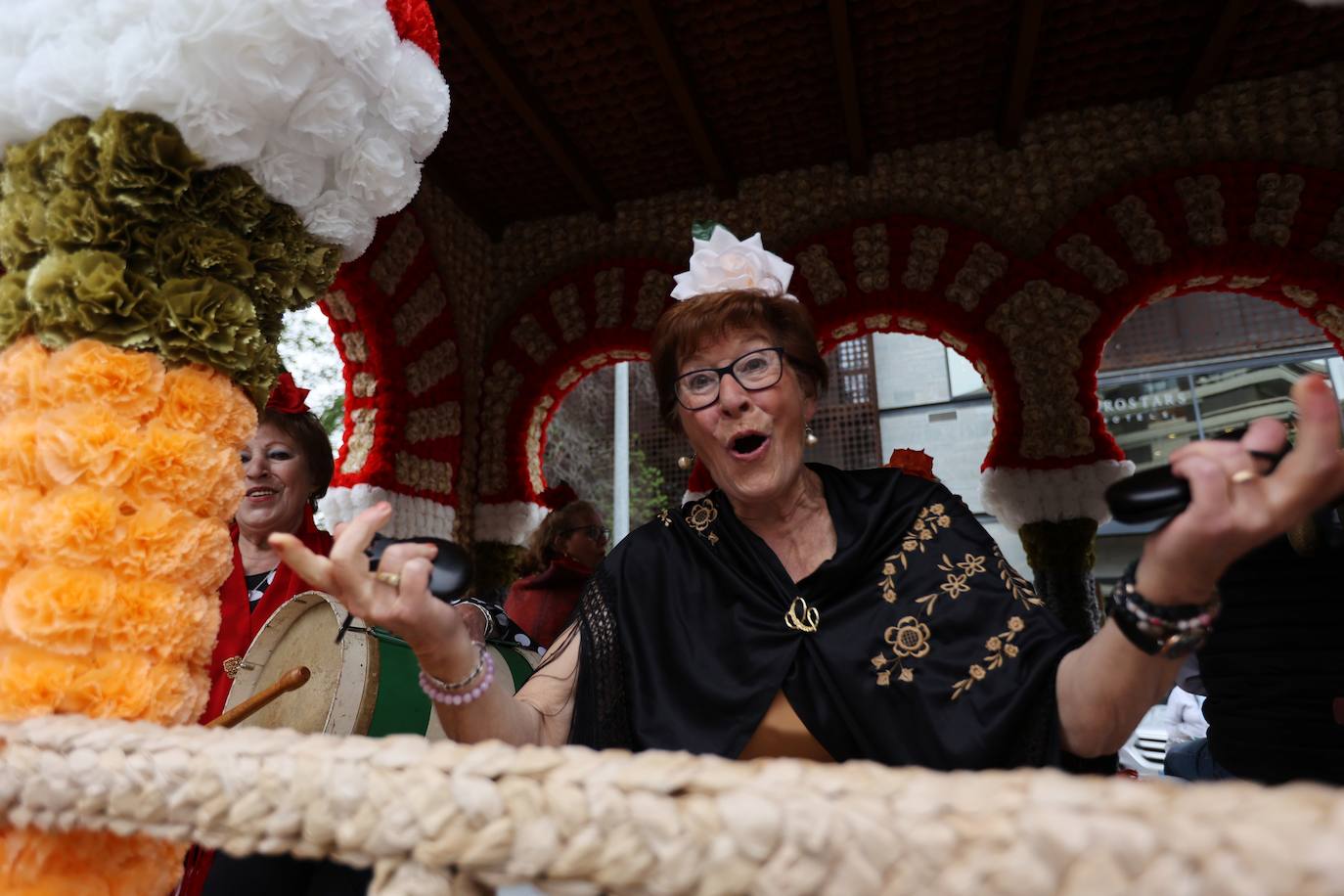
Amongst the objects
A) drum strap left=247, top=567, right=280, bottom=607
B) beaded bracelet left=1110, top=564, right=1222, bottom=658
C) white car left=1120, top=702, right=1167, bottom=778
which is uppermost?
drum strap left=247, top=567, right=280, bottom=607

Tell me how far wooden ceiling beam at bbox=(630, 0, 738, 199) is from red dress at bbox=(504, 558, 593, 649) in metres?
2.63

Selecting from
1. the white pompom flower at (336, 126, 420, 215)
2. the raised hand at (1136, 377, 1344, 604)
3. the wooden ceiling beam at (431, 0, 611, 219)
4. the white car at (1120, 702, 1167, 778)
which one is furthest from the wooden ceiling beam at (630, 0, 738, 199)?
the white car at (1120, 702, 1167, 778)

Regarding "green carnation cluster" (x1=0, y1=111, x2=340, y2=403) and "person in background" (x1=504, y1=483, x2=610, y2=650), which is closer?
"green carnation cluster" (x1=0, y1=111, x2=340, y2=403)

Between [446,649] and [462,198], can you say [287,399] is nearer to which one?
[446,649]

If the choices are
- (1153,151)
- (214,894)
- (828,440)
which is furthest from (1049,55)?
(828,440)

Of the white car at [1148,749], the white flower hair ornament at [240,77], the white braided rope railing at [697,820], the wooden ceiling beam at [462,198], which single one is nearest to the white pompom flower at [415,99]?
the white flower hair ornament at [240,77]

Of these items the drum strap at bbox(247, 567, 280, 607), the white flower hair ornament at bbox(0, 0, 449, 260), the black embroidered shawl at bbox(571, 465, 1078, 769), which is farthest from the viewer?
the drum strap at bbox(247, 567, 280, 607)

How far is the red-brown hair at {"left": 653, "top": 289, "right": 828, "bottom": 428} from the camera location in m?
1.60

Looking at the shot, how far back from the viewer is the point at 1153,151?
460 centimetres

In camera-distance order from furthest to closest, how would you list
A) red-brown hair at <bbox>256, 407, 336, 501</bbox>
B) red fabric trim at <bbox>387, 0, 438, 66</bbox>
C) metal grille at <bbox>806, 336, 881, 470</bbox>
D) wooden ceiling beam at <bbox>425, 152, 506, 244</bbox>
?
metal grille at <bbox>806, 336, 881, 470</bbox>, wooden ceiling beam at <bbox>425, 152, 506, 244</bbox>, red-brown hair at <bbox>256, 407, 336, 501</bbox>, red fabric trim at <bbox>387, 0, 438, 66</bbox>

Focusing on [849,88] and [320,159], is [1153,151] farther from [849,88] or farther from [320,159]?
[320,159]

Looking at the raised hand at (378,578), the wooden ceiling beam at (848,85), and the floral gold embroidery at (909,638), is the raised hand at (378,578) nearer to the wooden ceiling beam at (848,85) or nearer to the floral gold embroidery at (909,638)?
the floral gold embroidery at (909,638)

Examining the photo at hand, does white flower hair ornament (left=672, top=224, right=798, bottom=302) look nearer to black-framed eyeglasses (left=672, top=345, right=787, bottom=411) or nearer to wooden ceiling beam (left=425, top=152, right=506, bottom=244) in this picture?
black-framed eyeglasses (left=672, top=345, right=787, bottom=411)

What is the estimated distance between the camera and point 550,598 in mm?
3377
